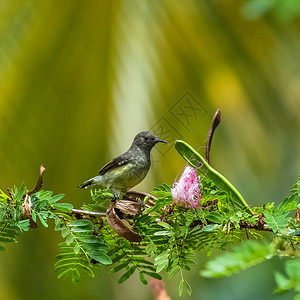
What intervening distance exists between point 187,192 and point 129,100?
1.22m

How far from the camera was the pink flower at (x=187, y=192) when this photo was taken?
42cm

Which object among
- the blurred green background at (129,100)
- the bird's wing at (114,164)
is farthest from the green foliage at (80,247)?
the blurred green background at (129,100)

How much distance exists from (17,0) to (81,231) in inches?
58.1

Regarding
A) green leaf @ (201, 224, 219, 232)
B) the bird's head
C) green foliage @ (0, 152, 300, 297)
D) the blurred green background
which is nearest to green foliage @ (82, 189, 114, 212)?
green foliage @ (0, 152, 300, 297)

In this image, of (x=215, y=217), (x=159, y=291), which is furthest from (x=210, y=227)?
(x=159, y=291)

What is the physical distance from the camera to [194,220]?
0.43 meters

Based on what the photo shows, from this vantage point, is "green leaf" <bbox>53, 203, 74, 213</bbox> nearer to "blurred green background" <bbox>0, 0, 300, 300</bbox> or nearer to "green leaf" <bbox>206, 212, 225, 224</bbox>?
"green leaf" <bbox>206, 212, 225, 224</bbox>

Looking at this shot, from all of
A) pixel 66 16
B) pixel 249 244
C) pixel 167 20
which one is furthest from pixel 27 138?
pixel 249 244

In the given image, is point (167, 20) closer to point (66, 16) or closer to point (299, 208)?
point (66, 16)

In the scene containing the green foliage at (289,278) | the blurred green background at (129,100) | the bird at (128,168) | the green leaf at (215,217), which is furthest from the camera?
the blurred green background at (129,100)

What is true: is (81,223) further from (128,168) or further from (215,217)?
(128,168)

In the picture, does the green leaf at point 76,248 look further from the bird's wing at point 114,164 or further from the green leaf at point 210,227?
the bird's wing at point 114,164

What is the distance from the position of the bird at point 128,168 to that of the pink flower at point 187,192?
234 mm

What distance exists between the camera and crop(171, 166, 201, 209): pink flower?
0.42 meters
